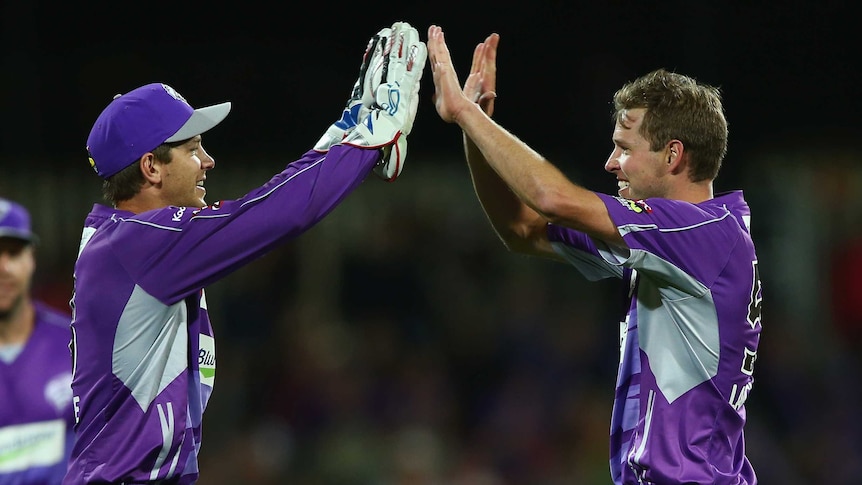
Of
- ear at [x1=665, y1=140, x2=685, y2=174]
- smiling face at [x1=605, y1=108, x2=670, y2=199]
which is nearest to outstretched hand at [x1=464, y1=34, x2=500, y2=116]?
smiling face at [x1=605, y1=108, x2=670, y2=199]

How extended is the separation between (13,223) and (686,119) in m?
3.30

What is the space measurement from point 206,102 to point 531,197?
19.8 feet

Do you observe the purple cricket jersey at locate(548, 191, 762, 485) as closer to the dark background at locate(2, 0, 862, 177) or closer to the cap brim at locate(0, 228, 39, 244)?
the cap brim at locate(0, 228, 39, 244)

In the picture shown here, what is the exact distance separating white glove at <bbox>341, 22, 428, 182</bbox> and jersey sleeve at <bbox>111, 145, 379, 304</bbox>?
0.79ft

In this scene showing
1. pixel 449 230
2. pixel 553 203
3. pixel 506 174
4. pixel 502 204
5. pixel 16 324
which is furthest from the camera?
pixel 449 230

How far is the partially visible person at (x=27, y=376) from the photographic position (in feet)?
15.7

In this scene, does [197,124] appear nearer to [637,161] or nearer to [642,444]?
[637,161]

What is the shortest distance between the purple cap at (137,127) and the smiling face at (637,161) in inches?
51.8

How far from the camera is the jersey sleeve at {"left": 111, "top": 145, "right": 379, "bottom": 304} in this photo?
322 cm

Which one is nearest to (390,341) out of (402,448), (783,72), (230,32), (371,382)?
(371,382)

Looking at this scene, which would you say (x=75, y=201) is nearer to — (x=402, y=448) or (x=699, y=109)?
(x=402, y=448)

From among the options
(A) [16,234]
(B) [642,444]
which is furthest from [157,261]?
(A) [16,234]

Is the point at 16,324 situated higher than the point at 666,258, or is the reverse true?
the point at 666,258

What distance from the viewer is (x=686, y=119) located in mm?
3453
